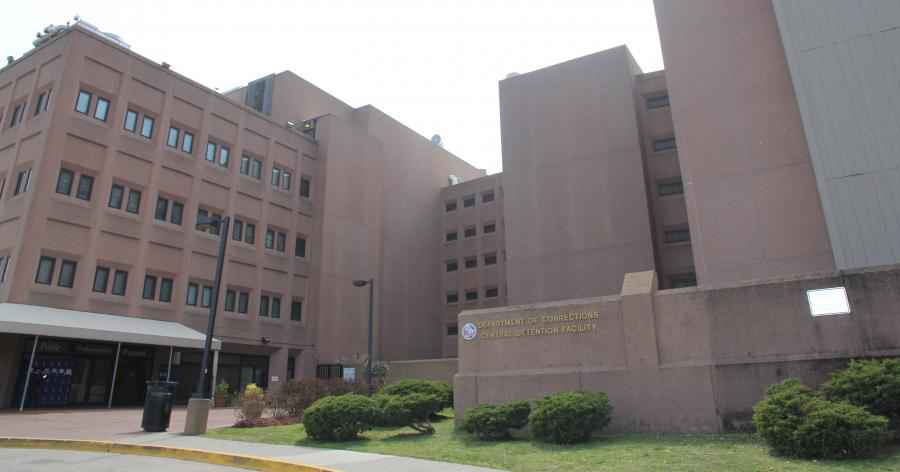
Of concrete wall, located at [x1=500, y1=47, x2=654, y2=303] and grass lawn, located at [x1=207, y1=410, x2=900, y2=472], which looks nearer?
grass lawn, located at [x1=207, y1=410, x2=900, y2=472]

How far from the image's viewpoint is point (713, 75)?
2828cm

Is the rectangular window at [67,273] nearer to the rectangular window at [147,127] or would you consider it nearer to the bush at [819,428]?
the rectangular window at [147,127]

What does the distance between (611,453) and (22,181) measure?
3169cm

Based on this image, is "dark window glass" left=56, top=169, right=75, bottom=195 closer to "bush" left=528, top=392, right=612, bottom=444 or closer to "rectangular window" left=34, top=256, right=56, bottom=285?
"rectangular window" left=34, top=256, right=56, bottom=285

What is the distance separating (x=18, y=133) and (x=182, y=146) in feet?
26.6

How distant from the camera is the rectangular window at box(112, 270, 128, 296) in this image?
103ft

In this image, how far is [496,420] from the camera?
13336 mm

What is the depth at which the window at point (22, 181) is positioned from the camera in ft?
96.6

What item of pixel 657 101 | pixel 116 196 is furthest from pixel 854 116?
pixel 116 196

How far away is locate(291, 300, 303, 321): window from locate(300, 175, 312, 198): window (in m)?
7.95

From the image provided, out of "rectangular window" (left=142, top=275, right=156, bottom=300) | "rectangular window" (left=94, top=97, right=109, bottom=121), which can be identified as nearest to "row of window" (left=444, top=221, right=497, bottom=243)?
"rectangular window" (left=142, top=275, right=156, bottom=300)

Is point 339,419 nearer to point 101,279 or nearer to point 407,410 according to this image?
point 407,410

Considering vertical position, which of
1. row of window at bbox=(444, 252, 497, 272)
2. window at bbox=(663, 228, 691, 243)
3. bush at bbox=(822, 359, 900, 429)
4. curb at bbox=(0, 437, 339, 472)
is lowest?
curb at bbox=(0, 437, 339, 472)

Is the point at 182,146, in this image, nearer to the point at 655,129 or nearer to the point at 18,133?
the point at 18,133
